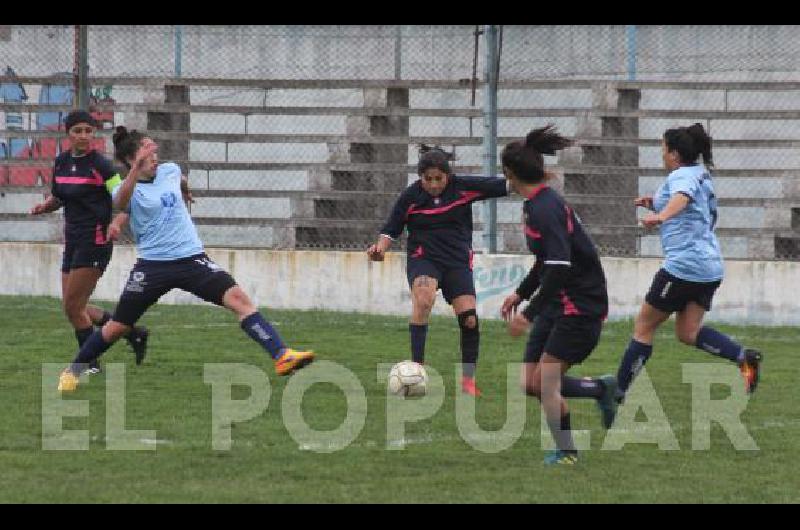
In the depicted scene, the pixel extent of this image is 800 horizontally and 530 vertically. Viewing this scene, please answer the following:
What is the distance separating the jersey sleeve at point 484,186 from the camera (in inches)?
456

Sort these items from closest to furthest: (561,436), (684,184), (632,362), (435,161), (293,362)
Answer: (561,436)
(293,362)
(684,184)
(632,362)
(435,161)

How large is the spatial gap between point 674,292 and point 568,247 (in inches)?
108

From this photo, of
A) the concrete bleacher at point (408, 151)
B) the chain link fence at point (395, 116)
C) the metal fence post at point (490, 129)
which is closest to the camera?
the metal fence post at point (490, 129)

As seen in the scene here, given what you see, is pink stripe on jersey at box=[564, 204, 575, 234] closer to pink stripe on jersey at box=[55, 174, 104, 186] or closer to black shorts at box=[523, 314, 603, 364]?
black shorts at box=[523, 314, 603, 364]

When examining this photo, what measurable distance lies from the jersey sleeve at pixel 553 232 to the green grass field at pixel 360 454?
109 cm

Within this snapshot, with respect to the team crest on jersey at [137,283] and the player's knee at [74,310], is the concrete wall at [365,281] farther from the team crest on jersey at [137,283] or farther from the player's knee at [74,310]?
the team crest on jersey at [137,283]

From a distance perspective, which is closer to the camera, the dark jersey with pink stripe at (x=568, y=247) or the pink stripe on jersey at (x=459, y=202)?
the dark jersey with pink stripe at (x=568, y=247)

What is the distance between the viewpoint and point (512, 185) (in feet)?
27.8

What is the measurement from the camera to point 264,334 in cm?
1061

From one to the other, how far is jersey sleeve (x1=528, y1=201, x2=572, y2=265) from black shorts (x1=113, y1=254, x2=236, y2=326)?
3.17 metres

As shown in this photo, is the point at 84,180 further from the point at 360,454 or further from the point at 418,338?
the point at 360,454

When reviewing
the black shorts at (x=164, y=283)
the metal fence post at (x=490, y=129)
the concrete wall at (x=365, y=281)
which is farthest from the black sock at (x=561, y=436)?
the metal fence post at (x=490, y=129)

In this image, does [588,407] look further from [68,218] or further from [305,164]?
[305,164]

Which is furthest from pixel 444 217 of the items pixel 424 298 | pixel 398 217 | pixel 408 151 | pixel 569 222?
pixel 408 151
